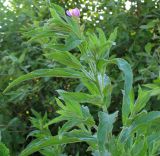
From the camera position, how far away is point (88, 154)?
8.98ft

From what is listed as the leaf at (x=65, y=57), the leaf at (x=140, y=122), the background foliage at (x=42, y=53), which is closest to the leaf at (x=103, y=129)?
the leaf at (x=140, y=122)

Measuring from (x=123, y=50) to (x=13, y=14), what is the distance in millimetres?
876

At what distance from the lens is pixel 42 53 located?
10.1 feet

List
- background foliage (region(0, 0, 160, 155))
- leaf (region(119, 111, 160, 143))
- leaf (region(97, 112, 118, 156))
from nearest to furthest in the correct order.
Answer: leaf (region(97, 112, 118, 156)) < leaf (region(119, 111, 160, 143)) < background foliage (region(0, 0, 160, 155))

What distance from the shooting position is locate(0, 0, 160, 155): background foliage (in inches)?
108

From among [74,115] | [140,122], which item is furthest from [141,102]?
[74,115]

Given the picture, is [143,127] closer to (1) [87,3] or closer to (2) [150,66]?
(2) [150,66]

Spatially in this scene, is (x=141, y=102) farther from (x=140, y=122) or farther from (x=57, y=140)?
(x=57, y=140)

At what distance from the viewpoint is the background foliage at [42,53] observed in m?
2.74

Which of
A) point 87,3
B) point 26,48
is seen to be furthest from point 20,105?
point 87,3

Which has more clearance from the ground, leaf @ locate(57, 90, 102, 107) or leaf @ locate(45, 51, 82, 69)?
leaf @ locate(45, 51, 82, 69)

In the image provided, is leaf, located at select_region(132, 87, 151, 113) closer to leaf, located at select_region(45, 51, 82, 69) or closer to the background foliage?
leaf, located at select_region(45, 51, 82, 69)

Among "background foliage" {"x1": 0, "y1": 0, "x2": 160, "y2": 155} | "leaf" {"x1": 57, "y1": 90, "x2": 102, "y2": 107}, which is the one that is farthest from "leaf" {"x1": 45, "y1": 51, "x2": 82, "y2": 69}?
"background foliage" {"x1": 0, "y1": 0, "x2": 160, "y2": 155}

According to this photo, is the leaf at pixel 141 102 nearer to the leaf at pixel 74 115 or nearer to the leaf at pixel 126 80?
the leaf at pixel 126 80
